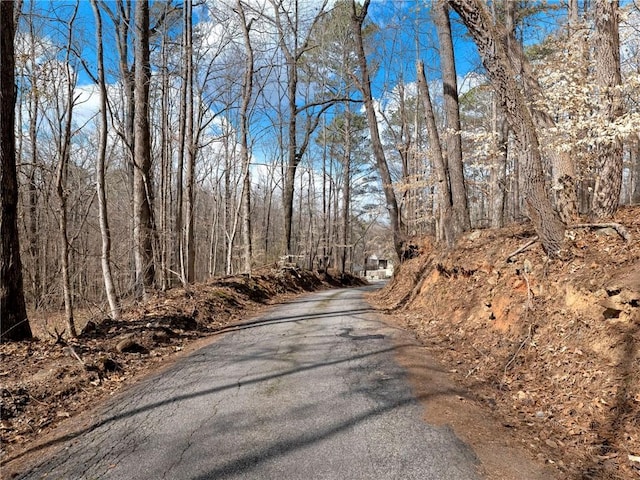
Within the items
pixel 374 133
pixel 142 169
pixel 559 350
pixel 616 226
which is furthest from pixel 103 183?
pixel 374 133

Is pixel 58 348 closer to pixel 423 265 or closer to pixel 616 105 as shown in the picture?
pixel 616 105

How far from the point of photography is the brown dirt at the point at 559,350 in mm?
3307

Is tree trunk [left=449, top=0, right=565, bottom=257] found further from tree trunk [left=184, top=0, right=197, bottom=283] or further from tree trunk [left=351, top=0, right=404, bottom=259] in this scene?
tree trunk [left=351, top=0, right=404, bottom=259]

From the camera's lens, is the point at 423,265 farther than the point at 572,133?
Yes

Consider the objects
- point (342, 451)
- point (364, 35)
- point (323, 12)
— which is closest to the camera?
point (342, 451)

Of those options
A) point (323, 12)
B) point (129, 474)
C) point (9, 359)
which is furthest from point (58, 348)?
point (323, 12)

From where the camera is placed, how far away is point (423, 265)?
13375 millimetres

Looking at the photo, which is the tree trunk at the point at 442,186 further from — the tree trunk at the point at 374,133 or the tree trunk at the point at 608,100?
the tree trunk at the point at 608,100

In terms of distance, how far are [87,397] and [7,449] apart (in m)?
1.12

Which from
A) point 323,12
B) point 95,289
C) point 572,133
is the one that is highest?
point 323,12

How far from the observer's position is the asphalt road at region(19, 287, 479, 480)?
2980 millimetres

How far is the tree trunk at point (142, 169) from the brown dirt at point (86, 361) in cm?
89

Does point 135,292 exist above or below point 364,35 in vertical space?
below

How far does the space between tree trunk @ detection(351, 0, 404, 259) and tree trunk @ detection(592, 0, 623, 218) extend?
369 inches
